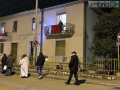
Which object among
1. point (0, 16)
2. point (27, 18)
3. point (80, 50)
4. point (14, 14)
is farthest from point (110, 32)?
point (0, 16)

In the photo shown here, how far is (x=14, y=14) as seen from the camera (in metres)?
16.4

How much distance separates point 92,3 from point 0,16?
12903mm

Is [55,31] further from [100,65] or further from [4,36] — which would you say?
[4,36]

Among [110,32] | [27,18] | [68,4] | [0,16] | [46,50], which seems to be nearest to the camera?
[110,32]

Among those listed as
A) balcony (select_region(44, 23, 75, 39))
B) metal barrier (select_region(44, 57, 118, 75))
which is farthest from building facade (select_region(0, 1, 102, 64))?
metal barrier (select_region(44, 57, 118, 75))

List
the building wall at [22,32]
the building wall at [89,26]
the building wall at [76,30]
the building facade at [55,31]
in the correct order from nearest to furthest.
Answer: the building wall at [76,30] → the building facade at [55,31] → the building wall at [89,26] → the building wall at [22,32]

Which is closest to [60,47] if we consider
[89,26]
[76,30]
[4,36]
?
[76,30]

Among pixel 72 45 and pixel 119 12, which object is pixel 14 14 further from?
pixel 119 12

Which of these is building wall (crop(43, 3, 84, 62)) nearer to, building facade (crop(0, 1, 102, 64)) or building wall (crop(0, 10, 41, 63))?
building facade (crop(0, 1, 102, 64))

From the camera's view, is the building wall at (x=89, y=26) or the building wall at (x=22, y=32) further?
the building wall at (x=22, y=32)

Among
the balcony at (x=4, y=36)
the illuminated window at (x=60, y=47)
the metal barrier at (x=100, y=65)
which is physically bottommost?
the metal barrier at (x=100, y=65)

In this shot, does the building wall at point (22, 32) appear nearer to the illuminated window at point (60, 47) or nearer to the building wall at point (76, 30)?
the building wall at point (76, 30)

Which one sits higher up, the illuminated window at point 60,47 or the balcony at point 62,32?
the balcony at point 62,32

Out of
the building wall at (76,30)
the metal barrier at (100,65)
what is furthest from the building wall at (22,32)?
the metal barrier at (100,65)
